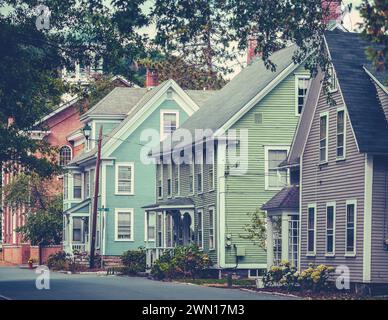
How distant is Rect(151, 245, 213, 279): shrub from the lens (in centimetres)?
5156

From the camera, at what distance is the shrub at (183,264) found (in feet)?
169

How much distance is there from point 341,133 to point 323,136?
1809mm

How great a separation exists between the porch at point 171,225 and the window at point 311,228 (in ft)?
45.4

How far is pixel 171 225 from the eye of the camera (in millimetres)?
61312

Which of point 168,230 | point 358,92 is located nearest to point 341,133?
point 358,92

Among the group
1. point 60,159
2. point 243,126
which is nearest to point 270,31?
point 243,126

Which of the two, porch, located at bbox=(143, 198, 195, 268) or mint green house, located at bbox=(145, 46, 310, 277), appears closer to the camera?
mint green house, located at bbox=(145, 46, 310, 277)

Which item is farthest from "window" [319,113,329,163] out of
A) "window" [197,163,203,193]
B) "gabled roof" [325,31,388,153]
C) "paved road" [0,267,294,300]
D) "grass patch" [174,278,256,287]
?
"window" [197,163,203,193]

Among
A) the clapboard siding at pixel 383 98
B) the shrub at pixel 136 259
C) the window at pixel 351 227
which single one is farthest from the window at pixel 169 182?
the clapboard siding at pixel 383 98

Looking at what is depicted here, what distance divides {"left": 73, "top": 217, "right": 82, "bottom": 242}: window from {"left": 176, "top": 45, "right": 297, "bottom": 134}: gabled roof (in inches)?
634

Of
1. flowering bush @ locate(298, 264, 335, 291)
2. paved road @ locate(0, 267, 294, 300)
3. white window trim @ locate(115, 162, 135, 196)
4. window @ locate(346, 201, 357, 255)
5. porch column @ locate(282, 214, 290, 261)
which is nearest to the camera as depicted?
paved road @ locate(0, 267, 294, 300)

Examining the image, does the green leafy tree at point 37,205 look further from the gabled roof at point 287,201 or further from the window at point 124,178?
the gabled roof at point 287,201

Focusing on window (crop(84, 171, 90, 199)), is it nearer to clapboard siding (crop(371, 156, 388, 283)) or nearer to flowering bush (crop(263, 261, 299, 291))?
flowering bush (crop(263, 261, 299, 291))
